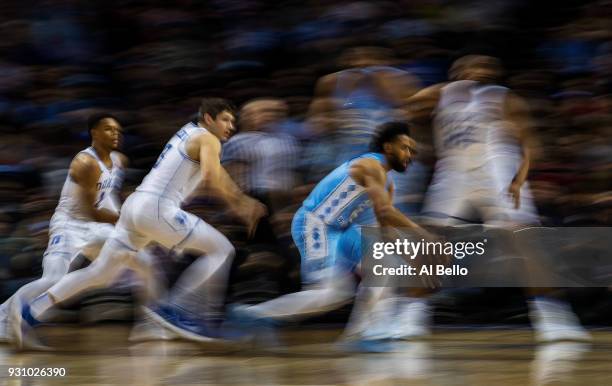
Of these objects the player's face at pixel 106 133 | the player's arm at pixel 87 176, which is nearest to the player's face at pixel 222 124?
the player's face at pixel 106 133

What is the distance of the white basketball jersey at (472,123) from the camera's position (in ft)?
24.1

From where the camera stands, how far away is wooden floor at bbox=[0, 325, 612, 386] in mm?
6250

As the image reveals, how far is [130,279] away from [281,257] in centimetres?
97

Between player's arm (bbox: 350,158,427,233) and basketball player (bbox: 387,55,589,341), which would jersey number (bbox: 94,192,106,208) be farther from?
basketball player (bbox: 387,55,589,341)

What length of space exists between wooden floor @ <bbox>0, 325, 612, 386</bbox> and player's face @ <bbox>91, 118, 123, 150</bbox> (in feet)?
3.71

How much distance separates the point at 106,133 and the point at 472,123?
200 cm

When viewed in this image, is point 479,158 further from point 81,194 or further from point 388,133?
point 81,194

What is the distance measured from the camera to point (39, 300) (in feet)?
23.8

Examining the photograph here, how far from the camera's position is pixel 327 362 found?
22.6 feet

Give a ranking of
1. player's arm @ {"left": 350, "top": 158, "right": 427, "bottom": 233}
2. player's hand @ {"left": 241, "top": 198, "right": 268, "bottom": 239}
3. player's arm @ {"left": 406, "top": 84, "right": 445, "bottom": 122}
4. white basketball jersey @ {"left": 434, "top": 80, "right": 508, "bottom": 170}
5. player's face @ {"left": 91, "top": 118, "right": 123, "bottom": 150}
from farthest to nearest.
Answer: player's arm @ {"left": 406, "top": 84, "right": 445, "bottom": 122} < player's face @ {"left": 91, "top": 118, "right": 123, "bottom": 150} < white basketball jersey @ {"left": 434, "top": 80, "right": 508, "bottom": 170} < player's hand @ {"left": 241, "top": 198, "right": 268, "bottom": 239} < player's arm @ {"left": 350, "top": 158, "right": 427, "bottom": 233}

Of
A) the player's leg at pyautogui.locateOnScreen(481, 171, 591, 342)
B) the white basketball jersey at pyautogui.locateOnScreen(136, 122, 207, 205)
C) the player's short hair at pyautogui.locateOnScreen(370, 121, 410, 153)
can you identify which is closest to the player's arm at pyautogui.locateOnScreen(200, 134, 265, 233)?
the white basketball jersey at pyautogui.locateOnScreen(136, 122, 207, 205)

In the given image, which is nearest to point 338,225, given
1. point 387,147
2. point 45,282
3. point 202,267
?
point 387,147

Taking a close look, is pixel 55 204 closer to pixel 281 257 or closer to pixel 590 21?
pixel 281 257

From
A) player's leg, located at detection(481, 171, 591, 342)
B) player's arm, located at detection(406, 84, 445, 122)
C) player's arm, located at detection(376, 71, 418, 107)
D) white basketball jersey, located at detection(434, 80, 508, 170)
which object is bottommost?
player's leg, located at detection(481, 171, 591, 342)
